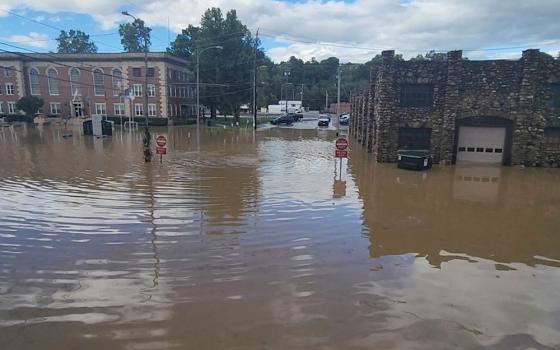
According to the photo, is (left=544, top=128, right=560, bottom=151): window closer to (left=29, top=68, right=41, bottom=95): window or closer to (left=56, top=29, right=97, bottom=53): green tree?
(left=29, top=68, right=41, bottom=95): window

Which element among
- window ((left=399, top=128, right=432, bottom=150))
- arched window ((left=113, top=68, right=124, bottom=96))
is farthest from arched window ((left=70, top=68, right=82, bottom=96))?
window ((left=399, top=128, right=432, bottom=150))

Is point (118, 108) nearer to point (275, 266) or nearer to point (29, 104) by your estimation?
point (29, 104)

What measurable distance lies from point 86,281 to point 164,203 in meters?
5.71

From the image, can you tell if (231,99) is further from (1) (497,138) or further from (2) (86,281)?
(2) (86,281)

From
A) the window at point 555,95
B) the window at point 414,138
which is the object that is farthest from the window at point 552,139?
the window at point 414,138

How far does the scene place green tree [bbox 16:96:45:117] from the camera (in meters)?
62.5

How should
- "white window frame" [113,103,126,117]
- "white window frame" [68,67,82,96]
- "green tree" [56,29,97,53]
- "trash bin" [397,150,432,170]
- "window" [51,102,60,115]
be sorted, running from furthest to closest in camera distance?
1. "green tree" [56,29,97,53]
2. "window" [51,102,60,115]
3. "white window frame" [68,67,82,96]
4. "white window frame" [113,103,126,117]
5. "trash bin" [397,150,432,170]

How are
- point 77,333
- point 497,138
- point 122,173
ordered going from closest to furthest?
point 77,333 → point 122,173 → point 497,138

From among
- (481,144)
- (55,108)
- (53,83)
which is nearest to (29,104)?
(55,108)

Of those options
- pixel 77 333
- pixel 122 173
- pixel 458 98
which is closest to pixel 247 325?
pixel 77 333

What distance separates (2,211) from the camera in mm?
11203

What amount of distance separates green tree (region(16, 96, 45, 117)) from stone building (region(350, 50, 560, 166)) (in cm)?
6134

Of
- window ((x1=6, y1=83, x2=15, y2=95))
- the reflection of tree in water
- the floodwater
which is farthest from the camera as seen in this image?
window ((x1=6, y1=83, x2=15, y2=95))

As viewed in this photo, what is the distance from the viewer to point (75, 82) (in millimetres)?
65375
